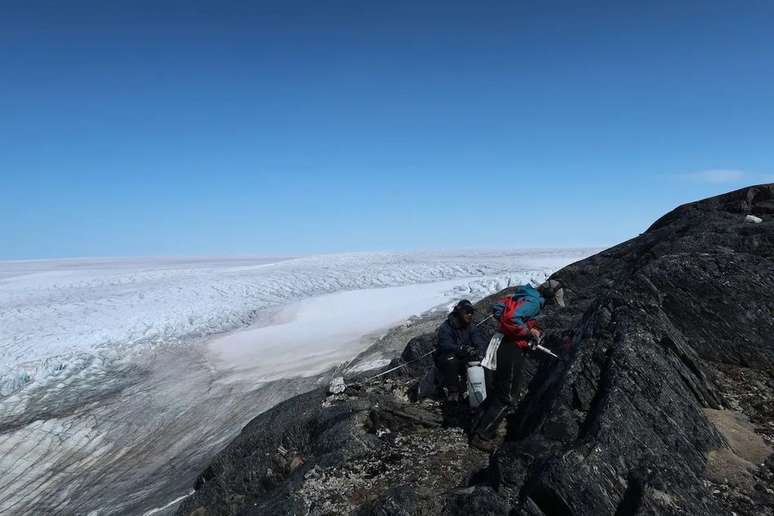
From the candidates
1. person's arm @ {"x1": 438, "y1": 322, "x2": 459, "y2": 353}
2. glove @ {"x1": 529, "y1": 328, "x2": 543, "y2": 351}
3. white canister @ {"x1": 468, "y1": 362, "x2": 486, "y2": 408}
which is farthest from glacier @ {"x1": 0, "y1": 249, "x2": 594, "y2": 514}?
glove @ {"x1": 529, "y1": 328, "x2": 543, "y2": 351}

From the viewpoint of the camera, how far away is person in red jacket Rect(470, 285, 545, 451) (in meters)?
6.75

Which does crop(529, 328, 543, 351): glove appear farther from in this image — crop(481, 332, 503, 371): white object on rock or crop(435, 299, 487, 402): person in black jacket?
crop(435, 299, 487, 402): person in black jacket

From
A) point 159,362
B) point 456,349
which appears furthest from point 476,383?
point 159,362

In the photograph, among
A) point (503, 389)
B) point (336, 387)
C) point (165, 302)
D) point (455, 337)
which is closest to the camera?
point (503, 389)

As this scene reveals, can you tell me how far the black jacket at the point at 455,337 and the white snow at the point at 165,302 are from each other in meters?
10.7

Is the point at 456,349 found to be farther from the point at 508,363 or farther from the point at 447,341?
the point at 508,363

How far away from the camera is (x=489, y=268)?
33.2 m

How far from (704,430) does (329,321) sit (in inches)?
706

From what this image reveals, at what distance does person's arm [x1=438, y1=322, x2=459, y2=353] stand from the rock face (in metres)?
0.87

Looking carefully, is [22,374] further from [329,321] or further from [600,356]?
[600,356]

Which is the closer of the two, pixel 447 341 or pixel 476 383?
pixel 476 383

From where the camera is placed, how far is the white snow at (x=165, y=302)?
792 inches

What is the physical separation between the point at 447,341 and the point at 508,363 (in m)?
1.46

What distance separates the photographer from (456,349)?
802 cm
